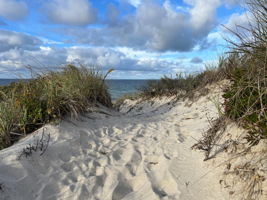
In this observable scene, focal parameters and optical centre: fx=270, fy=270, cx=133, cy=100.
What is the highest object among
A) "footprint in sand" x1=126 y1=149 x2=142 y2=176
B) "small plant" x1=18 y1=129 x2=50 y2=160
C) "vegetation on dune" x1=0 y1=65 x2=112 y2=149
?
"vegetation on dune" x1=0 y1=65 x2=112 y2=149

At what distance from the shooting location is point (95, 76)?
7.50 meters

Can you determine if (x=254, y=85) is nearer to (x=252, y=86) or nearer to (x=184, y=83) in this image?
(x=252, y=86)

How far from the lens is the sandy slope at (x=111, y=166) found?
3148mm

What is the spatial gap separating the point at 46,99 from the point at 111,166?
2.45m

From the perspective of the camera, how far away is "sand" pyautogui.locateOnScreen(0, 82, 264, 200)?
124 inches

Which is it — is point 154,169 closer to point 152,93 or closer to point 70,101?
point 70,101

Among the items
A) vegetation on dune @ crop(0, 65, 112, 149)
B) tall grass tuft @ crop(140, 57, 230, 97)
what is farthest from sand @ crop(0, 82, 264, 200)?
tall grass tuft @ crop(140, 57, 230, 97)

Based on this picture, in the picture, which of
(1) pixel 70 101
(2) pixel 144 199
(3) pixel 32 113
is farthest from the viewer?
(1) pixel 70 101

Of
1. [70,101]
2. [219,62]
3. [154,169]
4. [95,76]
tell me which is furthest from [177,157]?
[219,62]

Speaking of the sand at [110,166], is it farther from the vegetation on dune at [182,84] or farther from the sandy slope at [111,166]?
the vegetation on dune at [182,84]

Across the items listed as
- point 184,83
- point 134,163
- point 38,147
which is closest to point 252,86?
point 134,163

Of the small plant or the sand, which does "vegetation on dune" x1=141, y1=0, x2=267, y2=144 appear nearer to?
the sand

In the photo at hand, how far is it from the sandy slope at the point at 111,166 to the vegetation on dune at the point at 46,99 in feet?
1.19

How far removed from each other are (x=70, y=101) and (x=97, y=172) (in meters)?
2.36
